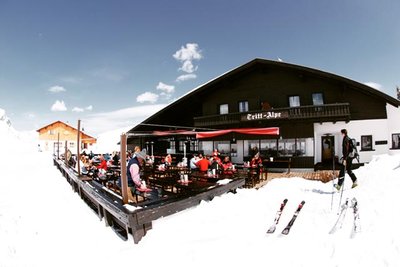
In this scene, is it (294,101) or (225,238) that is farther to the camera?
(294,101)

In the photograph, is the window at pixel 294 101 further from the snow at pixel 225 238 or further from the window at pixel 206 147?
the snow at pixel 225 238

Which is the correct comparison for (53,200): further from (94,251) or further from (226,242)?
(226,242)

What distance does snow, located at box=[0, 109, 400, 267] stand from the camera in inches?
132

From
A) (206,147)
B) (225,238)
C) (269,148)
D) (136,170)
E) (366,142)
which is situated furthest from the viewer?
(206,147)

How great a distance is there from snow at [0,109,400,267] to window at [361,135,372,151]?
9.70 meters

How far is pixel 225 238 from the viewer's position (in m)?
4.15

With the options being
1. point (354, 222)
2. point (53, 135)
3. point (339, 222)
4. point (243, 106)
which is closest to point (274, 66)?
point (243, 106)

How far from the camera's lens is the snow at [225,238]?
3.36 m

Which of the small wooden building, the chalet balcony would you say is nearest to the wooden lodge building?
the chalet balcony

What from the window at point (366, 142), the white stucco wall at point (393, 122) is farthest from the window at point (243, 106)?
the white stucco wall at point (393, 122)

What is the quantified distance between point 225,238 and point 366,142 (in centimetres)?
1516

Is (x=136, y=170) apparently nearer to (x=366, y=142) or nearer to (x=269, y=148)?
(x=269, y=148)

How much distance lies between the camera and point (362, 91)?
48.7 feet

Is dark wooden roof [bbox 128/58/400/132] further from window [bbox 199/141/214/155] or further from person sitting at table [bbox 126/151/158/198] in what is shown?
person sitting at table [bbox 126/151/158/198]
